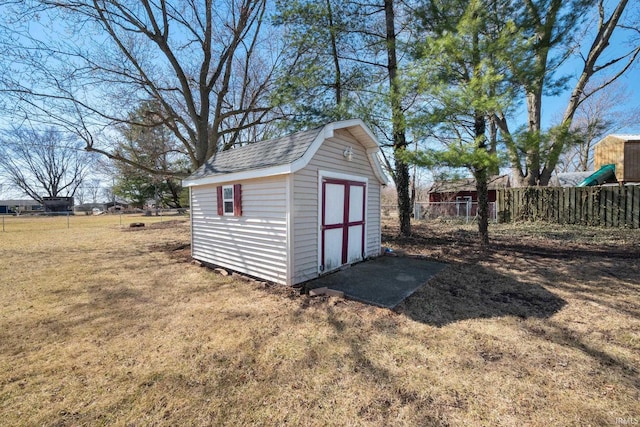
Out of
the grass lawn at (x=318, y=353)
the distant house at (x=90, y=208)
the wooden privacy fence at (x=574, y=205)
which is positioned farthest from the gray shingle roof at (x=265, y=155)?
the distant house at (x=90, y=208)

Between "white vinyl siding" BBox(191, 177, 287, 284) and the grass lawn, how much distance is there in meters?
0.53

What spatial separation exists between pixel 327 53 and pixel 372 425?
1092 cm

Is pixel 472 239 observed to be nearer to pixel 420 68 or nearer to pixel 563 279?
pixel 563 279

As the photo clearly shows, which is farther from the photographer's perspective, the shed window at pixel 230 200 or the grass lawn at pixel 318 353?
the shed window at pixel 230 200

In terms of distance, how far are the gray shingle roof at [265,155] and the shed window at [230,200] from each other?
383mm

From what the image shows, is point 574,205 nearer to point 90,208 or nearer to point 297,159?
point 297,159

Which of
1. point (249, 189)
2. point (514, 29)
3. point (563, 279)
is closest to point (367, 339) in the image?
point (249, 189)

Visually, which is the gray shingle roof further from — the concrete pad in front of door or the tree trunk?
the tree trunk

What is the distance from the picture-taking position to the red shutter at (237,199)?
593 centimetres

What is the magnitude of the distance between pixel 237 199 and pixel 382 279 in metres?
3.51

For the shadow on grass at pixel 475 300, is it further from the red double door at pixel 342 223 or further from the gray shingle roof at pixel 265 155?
the gray shingle roof at pixel 265 155

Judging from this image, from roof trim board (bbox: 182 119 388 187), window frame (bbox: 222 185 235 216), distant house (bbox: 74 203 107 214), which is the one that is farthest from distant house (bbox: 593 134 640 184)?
distant house (bbox: 74 203 107 214)

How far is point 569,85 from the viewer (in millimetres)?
7090

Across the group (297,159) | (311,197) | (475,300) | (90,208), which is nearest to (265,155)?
(297,159)
